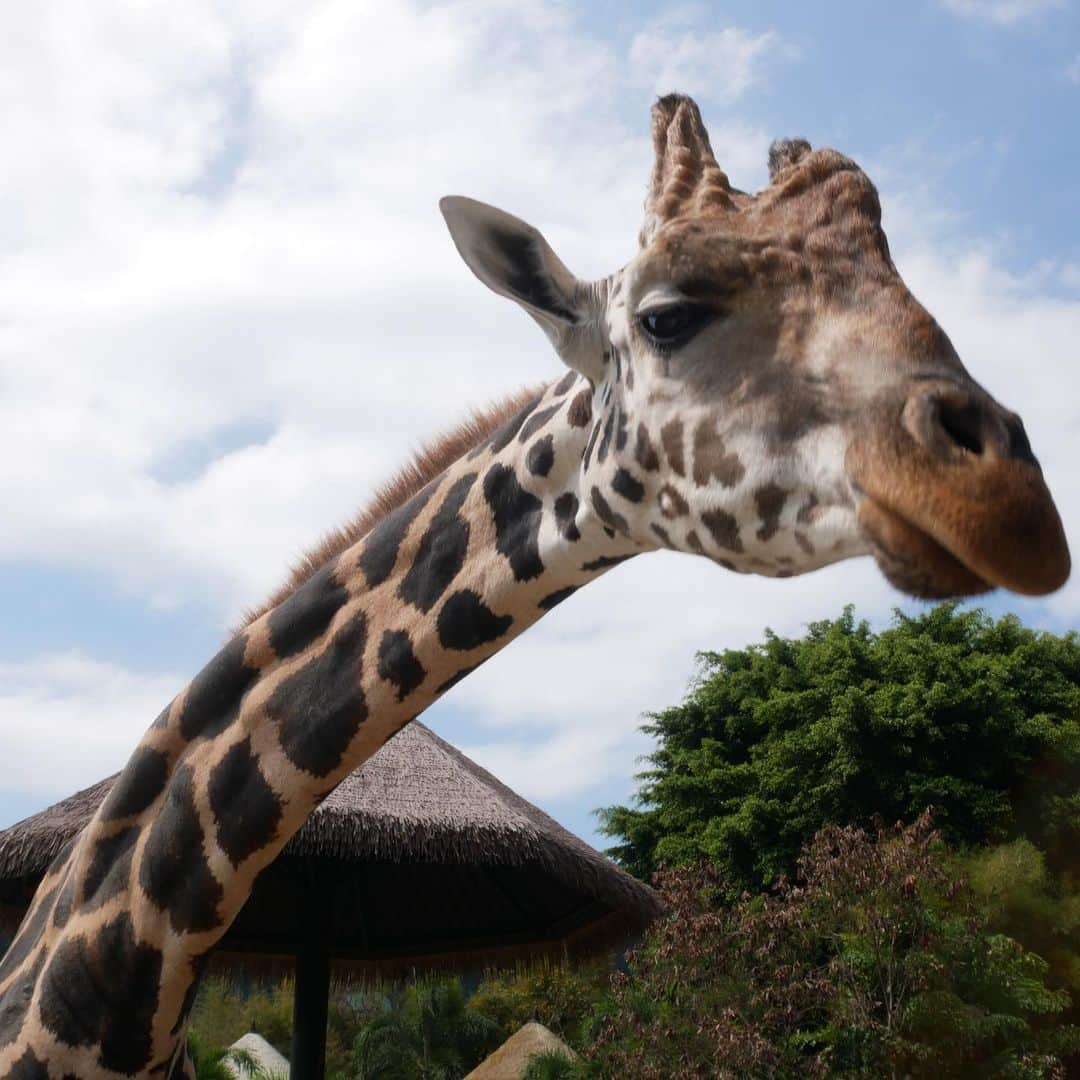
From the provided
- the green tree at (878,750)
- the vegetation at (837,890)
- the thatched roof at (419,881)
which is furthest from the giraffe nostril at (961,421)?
the green tree at (878,750)

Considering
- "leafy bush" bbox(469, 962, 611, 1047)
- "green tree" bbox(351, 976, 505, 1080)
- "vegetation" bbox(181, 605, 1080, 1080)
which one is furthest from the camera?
"leafy bush" bbox(469, 962, 611, 1047)

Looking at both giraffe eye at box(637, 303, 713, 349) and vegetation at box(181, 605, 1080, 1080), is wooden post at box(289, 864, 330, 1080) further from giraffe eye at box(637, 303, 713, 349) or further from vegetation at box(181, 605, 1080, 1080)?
giraffe eye at box(637, 303, 713, 349)

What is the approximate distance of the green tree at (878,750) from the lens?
79.1ft

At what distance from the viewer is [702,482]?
2762 mm

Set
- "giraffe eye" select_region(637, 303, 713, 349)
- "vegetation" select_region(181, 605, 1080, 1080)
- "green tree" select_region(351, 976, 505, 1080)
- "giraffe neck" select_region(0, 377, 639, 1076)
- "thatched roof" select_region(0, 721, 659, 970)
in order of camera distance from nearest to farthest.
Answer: "giraffe eye" select_region(637, 303, 713, 349) → "giraffe neck" select_region(0, 377, 639, 1076) → "thatched roof" select_region(0, 721, 659, 970) → "vegetation" select_region(181, 605, 1080, 1080) → "green tree" select_region(351, 976, 505, 1080)

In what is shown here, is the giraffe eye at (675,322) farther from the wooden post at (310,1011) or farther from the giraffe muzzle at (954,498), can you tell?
the wooden post at (310,1011)

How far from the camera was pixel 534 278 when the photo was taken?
3100mm

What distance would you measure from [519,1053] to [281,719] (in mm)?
22776

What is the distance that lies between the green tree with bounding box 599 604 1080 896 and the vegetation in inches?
2.0

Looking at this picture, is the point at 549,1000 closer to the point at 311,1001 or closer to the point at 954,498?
the point at 311,1001

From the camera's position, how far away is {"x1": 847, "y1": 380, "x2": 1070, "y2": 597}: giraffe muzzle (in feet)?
7.27

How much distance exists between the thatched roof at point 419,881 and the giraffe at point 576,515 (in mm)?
3063

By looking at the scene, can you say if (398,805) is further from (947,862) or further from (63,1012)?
(947,862)

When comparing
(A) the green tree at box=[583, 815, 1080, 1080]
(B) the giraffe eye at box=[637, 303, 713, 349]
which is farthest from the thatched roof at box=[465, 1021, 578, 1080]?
(B) the giraffe eye at box=[637, 303, 713, 349]
